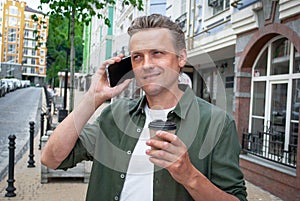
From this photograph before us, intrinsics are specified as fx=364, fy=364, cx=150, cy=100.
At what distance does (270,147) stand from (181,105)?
578 centimetres

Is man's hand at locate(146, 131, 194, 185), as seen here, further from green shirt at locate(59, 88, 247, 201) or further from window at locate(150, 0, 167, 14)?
window at locate(150, 0, 167, 14)

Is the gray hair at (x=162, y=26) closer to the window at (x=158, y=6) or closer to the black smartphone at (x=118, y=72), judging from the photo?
the black smartphone at (x=118, y=72)

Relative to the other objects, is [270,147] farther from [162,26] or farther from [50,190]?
[162,26]

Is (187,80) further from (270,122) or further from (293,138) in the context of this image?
(270,122)

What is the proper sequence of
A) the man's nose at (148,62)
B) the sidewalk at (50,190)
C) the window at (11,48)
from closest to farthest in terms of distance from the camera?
the man's nose at (148,62) → the sidewalk at (50,190) → the window at (11,48)

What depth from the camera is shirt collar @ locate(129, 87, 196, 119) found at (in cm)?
131

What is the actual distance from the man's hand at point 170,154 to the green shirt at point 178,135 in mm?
175

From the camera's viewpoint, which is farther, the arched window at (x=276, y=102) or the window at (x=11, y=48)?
the window at (x=11, y=48)

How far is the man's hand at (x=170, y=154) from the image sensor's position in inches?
38.8

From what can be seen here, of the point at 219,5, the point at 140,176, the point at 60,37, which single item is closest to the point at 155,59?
the point at 140,176

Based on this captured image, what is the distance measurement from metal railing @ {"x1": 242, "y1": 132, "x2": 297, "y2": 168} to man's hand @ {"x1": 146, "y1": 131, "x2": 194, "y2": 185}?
5.36m

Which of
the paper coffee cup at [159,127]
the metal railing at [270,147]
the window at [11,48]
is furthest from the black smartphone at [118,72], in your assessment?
the window at [11,48]

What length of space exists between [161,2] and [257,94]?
5710mm

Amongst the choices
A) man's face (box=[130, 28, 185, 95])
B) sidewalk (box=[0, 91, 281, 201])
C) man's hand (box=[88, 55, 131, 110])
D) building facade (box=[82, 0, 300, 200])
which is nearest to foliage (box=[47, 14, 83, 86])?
sidewalk (box=[0, 91, 281, 201])
